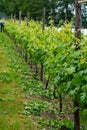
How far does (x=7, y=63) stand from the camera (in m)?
15.3

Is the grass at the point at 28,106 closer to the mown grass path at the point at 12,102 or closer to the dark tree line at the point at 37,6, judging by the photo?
the mown grass path at the point at 12,102

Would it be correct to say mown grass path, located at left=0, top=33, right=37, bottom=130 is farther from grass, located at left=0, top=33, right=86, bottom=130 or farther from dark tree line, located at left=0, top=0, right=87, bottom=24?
dark tree line, located at left=0, top=0, right=87, bottom=24

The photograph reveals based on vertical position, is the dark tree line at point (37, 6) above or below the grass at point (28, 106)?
above

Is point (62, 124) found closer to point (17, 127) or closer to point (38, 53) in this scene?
point (17, 127)

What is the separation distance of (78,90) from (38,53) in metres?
5.42

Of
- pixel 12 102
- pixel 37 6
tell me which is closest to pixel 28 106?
pixel 12 102

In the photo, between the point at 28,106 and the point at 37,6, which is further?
the point at 37,6

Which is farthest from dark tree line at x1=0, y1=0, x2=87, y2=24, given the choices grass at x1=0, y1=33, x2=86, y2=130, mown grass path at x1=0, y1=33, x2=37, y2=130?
grass at x1=0, y1=33, x2=86, y2=130

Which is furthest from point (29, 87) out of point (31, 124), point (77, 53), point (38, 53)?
point (77, 53)

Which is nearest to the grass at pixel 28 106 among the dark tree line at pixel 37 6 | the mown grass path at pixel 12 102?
the mown grass path at pixel 12 102

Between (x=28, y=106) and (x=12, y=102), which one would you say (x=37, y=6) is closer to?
(x=12, y=102)

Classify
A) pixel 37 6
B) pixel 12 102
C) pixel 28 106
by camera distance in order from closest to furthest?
1. pixel 28 106
2. pixel 12 102
3. pixel 37 6

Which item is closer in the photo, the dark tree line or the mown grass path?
the mown grass path

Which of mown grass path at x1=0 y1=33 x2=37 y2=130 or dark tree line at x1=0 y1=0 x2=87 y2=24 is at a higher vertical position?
dark tree line at x1=0 y1=0 x2=87 y2=24
